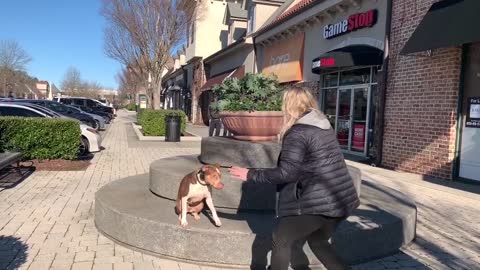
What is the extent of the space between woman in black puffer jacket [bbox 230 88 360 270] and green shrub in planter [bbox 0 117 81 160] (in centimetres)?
880

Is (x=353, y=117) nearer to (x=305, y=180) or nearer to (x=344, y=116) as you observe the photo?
(x=344, y=116)

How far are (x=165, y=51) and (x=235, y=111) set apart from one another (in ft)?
65.1

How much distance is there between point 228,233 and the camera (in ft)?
14.3

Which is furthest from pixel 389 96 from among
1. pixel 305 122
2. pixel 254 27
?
pixel 254 27

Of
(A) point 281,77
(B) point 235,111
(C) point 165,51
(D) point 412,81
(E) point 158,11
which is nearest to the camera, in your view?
(B) point 235,111

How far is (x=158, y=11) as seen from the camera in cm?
2327

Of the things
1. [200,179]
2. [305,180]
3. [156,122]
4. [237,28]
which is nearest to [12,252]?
[200,179]

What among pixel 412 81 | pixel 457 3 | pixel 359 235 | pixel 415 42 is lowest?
pixel 359 235

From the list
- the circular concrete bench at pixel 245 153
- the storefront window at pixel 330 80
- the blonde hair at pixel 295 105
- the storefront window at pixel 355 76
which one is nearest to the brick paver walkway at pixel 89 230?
the circular concrete bench at pixel 245 153

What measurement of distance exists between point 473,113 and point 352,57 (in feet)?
13.7

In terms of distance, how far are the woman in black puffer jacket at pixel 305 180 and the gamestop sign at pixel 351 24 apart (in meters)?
10.5

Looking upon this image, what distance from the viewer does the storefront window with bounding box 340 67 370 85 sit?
1355cm

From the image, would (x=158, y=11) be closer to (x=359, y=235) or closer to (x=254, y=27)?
(x=254, y=27)

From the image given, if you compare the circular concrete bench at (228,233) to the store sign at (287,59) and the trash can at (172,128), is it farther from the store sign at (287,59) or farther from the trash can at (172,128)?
the trash can at (172,128)
